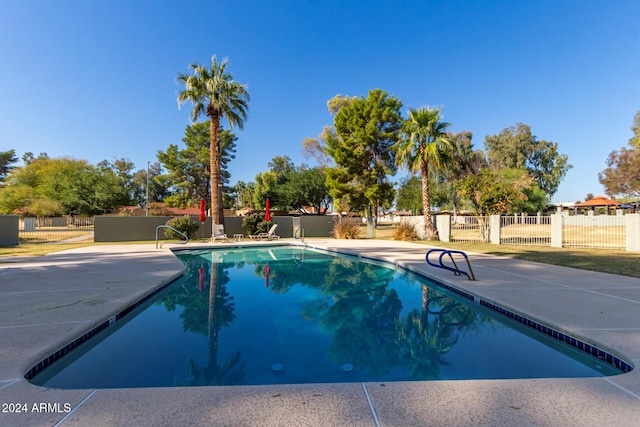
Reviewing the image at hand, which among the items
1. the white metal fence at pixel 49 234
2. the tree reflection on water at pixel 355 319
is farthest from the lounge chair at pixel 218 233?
the white metal fence at pixel 49 234

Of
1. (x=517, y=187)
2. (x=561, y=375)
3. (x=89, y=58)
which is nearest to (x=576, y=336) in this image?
(x=561, y=375)

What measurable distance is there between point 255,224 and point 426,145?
38.7 feet

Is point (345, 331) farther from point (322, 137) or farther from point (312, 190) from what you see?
point (322, 137)

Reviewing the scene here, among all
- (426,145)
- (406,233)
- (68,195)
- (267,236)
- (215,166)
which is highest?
(426,145)

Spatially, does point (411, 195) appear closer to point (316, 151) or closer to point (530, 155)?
point (316, 151)

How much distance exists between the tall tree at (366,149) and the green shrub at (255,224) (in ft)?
25.0

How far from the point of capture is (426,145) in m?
18.6

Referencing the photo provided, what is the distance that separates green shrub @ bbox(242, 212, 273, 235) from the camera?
21.1 m

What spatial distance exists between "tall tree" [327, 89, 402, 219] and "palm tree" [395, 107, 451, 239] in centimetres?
617

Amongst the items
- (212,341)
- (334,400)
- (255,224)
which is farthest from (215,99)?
(334,400)

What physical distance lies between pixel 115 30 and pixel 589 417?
60.9ft

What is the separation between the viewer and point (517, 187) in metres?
18.2

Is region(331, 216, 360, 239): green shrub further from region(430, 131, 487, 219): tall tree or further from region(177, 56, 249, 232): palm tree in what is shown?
region(430, 131, 487, 219): tall tree

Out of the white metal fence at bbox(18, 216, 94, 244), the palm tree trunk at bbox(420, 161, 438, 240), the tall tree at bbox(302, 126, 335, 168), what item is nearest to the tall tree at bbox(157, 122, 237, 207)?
the tall tree at bbox(302, 126, 335, 168)
